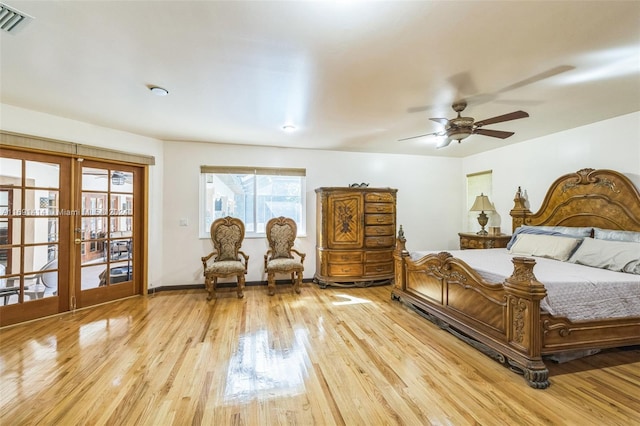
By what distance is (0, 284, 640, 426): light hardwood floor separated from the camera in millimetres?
1669

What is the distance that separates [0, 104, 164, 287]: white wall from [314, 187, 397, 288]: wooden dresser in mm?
2640

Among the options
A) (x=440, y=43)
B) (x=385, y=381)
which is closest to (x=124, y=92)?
(x=440, y=43)

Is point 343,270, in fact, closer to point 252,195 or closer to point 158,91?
point 252,195

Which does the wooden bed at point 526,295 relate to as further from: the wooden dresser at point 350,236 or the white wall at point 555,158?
the wooden dresser at point 350,236

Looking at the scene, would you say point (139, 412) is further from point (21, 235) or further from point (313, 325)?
point (21, 235)

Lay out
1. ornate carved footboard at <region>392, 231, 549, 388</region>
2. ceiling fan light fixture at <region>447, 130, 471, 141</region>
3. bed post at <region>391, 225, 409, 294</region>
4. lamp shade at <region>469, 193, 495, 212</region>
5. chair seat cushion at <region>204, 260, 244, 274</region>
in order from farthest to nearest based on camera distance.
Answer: lamp shade at <region>469, 193, 495, 212</region> → chair seat cushion at <region>204, 260, 244, 274</region> → bed post at <region>391, 225, 409, 294</region> → ceiling fan light fixture at <region>447, 130, 471, 141</region> → ornate carved footboard at <region>392, 231, 549, 388</region>

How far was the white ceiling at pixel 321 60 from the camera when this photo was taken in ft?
5.01

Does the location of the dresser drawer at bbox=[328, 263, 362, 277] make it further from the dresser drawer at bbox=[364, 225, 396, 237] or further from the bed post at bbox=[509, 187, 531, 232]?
the bed post at bbox=[509, 187, 531, 232]

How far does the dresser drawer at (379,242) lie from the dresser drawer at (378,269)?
329 mm

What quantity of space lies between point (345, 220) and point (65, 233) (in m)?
3.83

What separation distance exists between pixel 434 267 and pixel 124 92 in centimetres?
373

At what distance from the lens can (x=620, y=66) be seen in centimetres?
208

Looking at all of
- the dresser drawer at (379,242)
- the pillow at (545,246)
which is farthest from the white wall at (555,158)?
the dresser drawer at (379,242)

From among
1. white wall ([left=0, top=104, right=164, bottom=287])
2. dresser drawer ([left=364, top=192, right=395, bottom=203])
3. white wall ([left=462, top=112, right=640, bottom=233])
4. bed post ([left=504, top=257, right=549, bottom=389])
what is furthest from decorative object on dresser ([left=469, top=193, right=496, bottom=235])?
white wall ([left=0, top=104, right=164, bottom=287])
